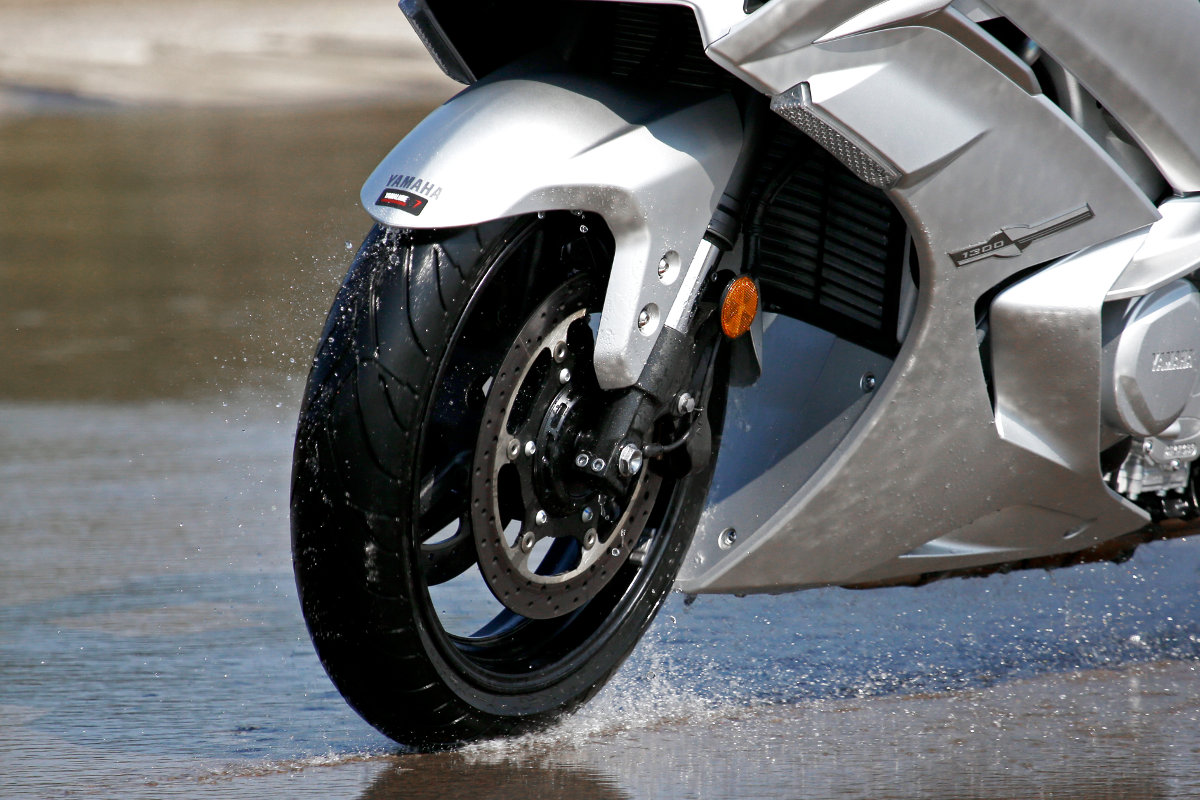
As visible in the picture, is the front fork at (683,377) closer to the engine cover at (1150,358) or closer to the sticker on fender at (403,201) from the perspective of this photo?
the sticker on fender at (403,201)

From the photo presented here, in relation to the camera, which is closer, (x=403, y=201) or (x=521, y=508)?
(x=403, y=201)

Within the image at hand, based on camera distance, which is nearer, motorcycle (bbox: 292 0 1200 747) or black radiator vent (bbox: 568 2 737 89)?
motorcycle (bbox: 292 0 1200 747)

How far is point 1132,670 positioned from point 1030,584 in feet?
1.94

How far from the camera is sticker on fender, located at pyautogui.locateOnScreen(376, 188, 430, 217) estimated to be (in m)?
2.36

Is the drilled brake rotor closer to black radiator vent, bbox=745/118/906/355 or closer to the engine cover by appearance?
black radiator vent, bbox=745/118/906/355

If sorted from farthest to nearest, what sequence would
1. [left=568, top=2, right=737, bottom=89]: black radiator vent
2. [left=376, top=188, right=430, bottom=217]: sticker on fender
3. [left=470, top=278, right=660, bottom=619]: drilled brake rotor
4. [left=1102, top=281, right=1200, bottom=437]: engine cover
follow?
[left=1102, top=281, right=1200, bottom=437]: engine cover, [left=568, top=2, right=737, bottom=89]: black radiator vent, [left=470, top=278, right=660, bottom=619]: drilled brake rotor, [left=376, top=188, right=430, bottom=217]: sticker on fender

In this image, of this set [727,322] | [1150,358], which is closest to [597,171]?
[727,322]

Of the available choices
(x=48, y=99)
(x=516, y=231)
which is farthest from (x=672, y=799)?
(x=48, y=99)

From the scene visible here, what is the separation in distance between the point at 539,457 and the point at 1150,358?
1049 mm

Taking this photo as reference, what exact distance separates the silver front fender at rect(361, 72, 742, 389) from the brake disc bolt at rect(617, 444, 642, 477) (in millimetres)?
106

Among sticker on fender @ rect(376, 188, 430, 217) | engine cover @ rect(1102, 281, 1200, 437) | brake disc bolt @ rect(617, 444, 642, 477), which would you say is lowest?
brake disc bolt @ rect(617, 444, 642, 477)

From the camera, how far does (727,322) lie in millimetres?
2701

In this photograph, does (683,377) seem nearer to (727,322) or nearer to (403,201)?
(727,322)

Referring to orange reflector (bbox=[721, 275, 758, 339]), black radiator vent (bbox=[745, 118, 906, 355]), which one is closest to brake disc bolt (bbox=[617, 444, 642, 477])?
orange reflector (bbox=[721, 275, 758, 339])
